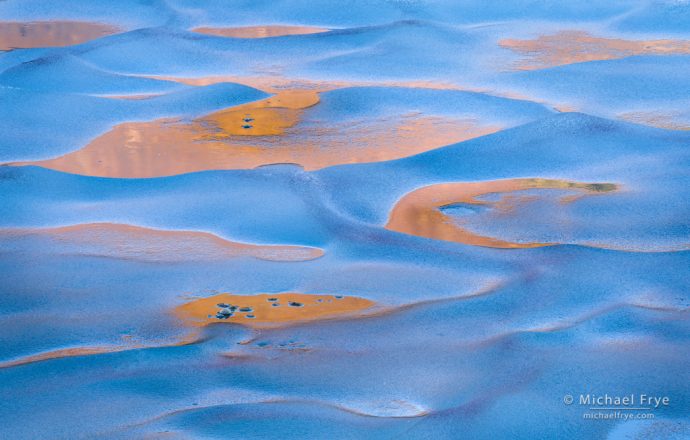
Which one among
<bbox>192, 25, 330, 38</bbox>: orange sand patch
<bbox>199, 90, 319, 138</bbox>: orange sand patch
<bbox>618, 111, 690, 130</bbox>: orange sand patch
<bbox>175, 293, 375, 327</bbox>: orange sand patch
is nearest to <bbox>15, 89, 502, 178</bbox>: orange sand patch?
<bbox>199, 90, 319, 138</bbox>: orange sand patch

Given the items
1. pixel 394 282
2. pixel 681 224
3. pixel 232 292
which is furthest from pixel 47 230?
pixel 681 224

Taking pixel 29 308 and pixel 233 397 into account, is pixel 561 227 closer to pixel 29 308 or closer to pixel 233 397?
pixel 233 397

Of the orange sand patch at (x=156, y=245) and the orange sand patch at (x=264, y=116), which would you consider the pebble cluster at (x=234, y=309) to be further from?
the orange sand patch at (x=264, y=116)

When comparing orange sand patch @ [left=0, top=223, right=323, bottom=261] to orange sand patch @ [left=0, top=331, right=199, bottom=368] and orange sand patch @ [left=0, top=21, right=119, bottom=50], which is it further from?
orange sand patch @ [left=0, top=21, right=119, bottom=50]

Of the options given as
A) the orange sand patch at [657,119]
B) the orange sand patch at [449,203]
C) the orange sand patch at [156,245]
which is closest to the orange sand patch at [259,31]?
the orange sand patch at [657,119]

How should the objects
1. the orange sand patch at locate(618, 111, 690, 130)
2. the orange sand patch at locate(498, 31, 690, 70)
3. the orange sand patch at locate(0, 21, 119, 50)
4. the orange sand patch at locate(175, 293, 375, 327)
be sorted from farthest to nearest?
the orange sand patch at locate(0, 21, 119, 50), the orange sand patch at locate(498, 31, 690, 70), the orange sand patch at locate(618, 111, 690, 130), the orange sand patch at locate(175, 293, 375, 327)

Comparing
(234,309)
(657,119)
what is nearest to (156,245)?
(234,309)
